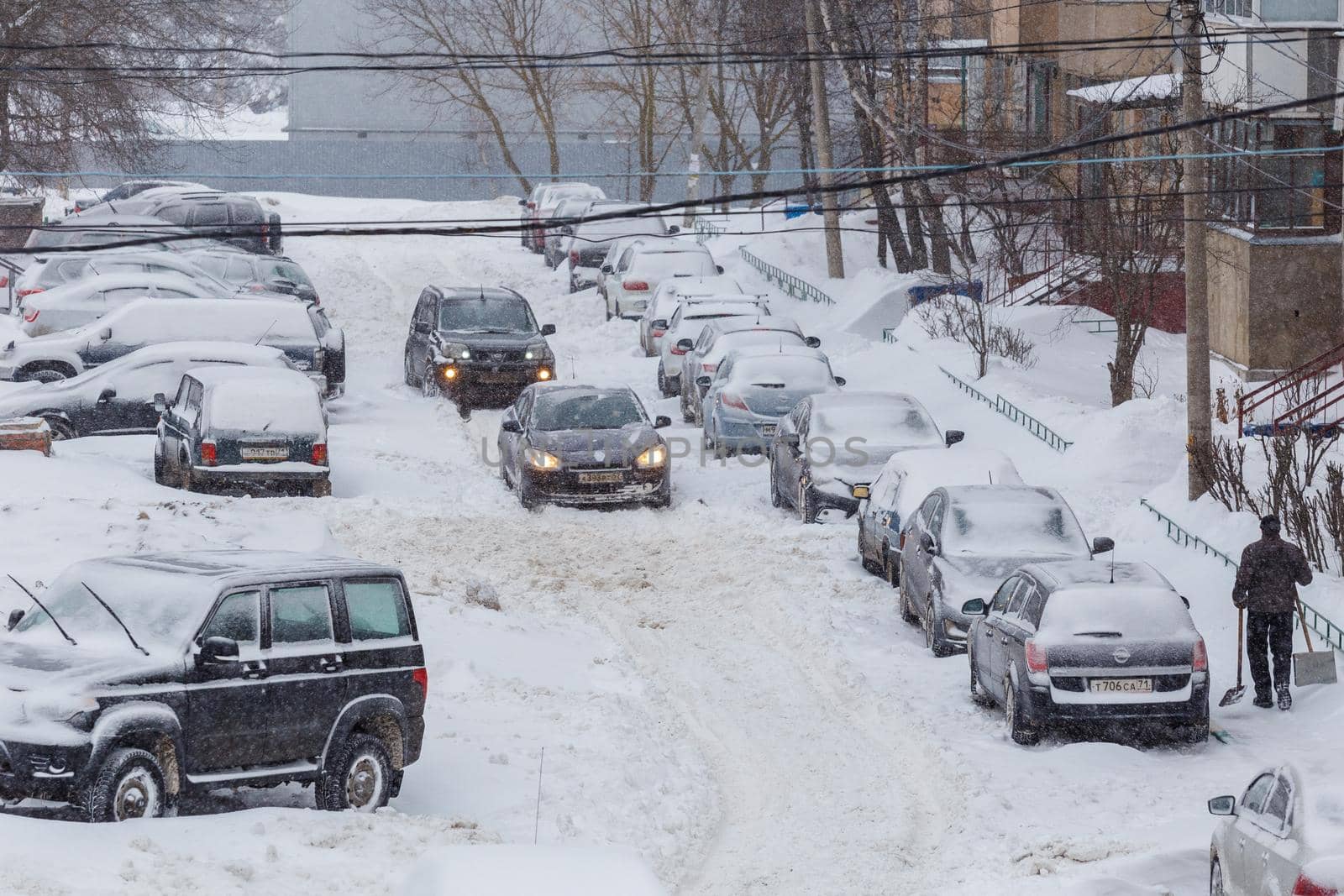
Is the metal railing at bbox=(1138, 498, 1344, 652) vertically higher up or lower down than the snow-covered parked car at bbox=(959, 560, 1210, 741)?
lower down

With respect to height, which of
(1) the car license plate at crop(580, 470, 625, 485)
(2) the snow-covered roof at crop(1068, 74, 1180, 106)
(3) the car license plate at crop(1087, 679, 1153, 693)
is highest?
(2) the snow-covered roof at crop(1068, 74, 1180, 106)

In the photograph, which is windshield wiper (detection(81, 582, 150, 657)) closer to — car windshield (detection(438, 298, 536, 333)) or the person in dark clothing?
the person in dark clothing

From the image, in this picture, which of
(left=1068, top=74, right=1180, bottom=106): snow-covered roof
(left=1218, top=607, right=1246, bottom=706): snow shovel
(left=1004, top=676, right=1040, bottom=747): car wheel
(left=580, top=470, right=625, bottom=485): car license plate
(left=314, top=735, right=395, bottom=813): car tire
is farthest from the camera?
(left=1068, top=74, right=1180, bottom=106): snow-covered roof

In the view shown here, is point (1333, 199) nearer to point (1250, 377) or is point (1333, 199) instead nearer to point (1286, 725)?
point (1250, 377)

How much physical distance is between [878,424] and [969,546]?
5.33 m

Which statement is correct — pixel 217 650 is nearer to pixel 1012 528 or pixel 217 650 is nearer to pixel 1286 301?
pixel 1012 528

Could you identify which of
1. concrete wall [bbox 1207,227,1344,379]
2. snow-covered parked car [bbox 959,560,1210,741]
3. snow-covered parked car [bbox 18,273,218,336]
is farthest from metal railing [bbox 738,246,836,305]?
snow-covered parked car [bbox 959,560,1210,741]

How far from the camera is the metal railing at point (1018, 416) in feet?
76.7

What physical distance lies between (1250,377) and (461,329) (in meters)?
12.0

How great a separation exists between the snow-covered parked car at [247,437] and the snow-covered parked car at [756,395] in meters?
5.58

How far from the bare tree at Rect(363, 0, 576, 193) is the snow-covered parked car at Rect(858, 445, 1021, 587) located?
37665 millimetres

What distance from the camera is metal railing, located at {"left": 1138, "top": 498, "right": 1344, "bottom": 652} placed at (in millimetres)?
15055

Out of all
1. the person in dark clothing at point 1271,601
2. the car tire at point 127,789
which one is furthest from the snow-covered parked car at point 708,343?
the car tire at point 127,789

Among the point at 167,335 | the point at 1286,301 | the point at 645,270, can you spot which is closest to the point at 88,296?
the point at 167,335
